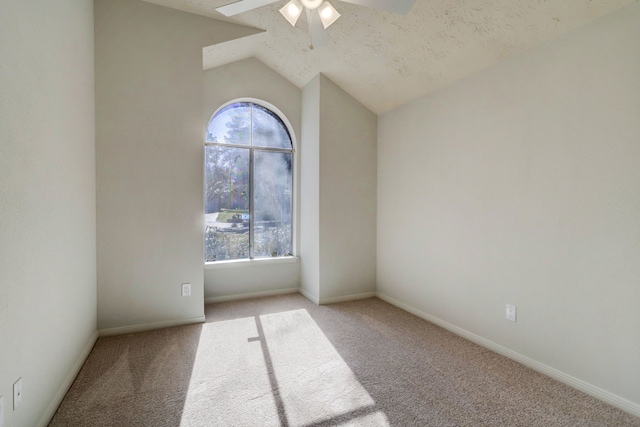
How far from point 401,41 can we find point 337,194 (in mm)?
1724

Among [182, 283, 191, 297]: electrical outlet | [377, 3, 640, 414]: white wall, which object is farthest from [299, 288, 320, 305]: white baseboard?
[182, 283, 191, 297]: electrical outlet

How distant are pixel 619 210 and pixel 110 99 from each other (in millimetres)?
3914

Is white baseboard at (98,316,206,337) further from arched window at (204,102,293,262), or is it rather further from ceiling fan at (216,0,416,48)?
ceiling fan at (216,0,416,48)

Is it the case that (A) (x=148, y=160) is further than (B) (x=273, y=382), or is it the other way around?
(A) (x=148, y=160)

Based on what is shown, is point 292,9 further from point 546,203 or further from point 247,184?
point 247,184

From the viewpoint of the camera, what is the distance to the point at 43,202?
1595 mm

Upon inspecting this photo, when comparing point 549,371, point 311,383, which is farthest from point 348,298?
point 549,371

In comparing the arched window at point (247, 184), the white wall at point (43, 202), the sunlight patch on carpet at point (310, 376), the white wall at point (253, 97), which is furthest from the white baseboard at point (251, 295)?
the white wall at point (43, 202)

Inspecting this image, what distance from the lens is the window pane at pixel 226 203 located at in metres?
3.63

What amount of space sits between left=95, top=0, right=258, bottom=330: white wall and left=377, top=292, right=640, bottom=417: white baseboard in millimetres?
2509

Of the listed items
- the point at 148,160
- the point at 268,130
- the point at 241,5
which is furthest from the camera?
the point at 268,130

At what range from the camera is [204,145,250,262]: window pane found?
3.63 m

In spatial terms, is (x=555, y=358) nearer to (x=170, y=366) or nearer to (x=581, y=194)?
(x=581, y=194)

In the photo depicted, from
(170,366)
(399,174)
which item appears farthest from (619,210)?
(170,366)
